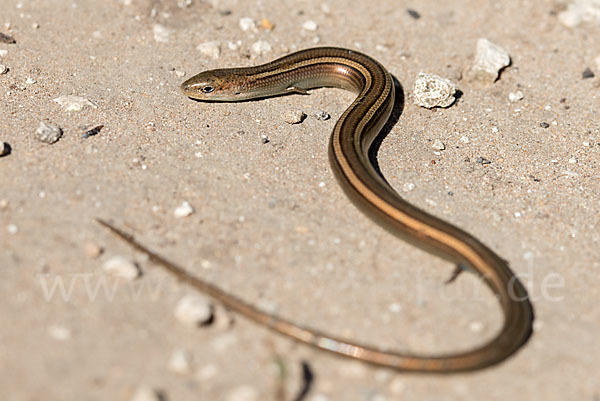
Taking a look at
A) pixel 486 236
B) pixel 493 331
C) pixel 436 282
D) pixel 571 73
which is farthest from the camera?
pixel 571 73

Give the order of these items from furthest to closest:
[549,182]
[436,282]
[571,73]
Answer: [571,73], [549,182], [436,282]

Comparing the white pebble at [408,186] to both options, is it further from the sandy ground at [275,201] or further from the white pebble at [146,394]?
the white pebble at [146,394]

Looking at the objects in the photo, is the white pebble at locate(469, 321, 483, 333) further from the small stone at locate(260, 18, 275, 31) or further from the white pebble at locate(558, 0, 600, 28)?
the white pebble at locate(558, 0, 600, 28)

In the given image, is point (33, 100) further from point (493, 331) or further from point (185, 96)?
point (493, 331)

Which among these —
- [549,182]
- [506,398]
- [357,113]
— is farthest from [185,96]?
[506,398]

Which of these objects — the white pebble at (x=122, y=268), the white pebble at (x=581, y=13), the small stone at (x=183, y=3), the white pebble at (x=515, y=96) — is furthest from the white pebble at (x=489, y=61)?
the white pebble at (x=122, y=268)

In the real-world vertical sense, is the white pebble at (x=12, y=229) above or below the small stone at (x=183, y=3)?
below

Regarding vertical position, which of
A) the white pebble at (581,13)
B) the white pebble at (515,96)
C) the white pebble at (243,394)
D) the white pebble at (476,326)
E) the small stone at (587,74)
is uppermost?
the white pebble at (581,13)

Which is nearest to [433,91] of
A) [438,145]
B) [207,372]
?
[438,145]
